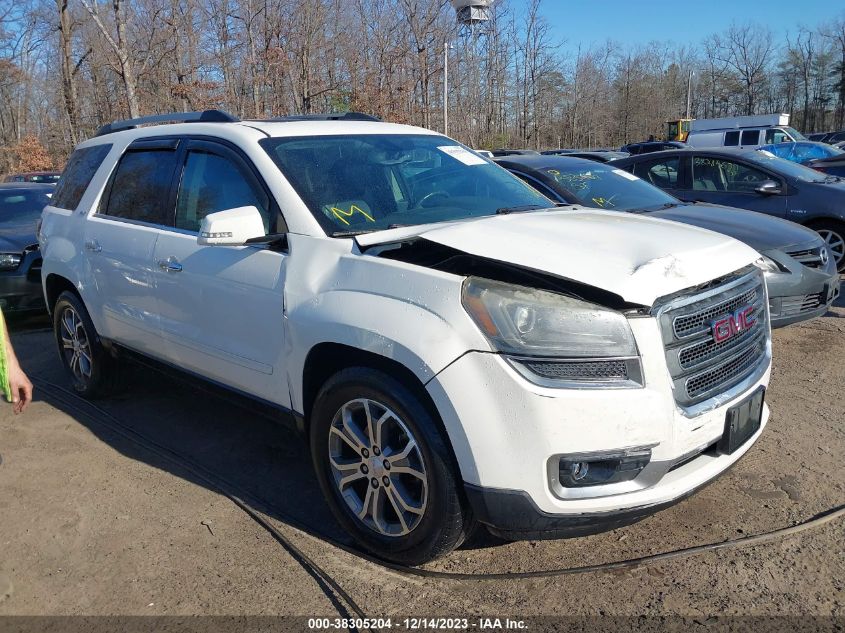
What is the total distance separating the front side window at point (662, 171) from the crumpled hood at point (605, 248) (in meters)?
5.84

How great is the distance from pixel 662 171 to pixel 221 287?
6.90 meters

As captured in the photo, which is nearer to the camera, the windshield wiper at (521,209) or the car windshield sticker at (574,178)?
the windshield wiper at (521,209)

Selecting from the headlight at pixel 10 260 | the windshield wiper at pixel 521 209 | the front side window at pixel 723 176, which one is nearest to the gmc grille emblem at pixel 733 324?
the windshield wiper at pixel 521 209

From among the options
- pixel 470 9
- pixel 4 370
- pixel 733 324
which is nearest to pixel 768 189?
pixel 733 324

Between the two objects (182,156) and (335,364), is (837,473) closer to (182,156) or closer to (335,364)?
(335,364)

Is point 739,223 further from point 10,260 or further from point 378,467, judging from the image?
point 10,260

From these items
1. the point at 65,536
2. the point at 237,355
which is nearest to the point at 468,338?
the point at 237,355

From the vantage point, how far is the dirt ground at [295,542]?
2.76 m

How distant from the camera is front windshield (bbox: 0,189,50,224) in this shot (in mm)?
8977

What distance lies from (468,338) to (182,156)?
2.46 m

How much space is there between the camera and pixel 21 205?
9.30 m

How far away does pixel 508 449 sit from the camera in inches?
98.2

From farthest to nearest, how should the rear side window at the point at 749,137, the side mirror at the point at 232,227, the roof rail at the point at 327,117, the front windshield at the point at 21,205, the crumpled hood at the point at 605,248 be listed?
the rear side window at the point at 749,137 → the front windshield at the point at 21,205 → the roof rail at the point at 327,117 → the side mirror at the point at 232,227 → the crumpled hood at the point at 605,248

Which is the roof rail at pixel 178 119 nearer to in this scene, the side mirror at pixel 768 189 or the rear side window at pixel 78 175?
the rear side window at pixel 78 175
